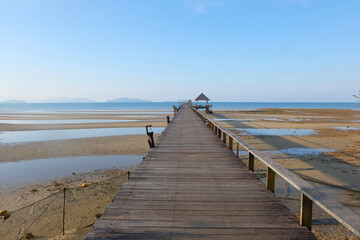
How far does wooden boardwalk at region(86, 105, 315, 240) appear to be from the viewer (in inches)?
111

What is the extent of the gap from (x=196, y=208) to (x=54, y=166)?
9508 mm

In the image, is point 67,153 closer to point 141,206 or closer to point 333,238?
point 141,206

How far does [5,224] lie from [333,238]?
7.61 m

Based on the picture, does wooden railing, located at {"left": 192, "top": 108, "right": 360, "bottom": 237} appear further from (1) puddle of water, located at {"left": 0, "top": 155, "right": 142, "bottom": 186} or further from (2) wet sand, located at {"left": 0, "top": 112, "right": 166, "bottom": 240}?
(1) puddle of water, located at {"left": 0, "top": 155, "right": 142, "bottom": 186}

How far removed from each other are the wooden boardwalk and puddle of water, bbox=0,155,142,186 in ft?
18.3

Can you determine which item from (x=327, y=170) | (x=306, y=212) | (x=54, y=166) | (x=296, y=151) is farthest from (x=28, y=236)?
(x=296, y=151)

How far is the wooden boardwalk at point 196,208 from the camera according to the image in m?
2.81

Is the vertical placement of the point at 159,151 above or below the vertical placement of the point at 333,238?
above

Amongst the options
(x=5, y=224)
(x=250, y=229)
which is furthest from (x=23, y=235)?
(x=250, y=229)

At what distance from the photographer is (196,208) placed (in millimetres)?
3492

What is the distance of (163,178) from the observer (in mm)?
4984

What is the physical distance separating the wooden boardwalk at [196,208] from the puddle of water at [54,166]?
559 cm

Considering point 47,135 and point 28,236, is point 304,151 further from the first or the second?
point 47,135

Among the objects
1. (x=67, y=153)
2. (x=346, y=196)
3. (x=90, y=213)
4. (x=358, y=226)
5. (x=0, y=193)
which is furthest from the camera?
(x=67, y=153)
